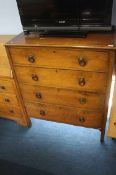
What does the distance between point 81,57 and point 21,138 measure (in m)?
1.08

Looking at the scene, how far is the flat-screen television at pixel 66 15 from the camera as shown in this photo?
125 cm

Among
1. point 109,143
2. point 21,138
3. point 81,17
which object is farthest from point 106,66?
point 21,138

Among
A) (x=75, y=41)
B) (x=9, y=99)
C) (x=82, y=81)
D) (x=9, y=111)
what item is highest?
(x=75, y=41)

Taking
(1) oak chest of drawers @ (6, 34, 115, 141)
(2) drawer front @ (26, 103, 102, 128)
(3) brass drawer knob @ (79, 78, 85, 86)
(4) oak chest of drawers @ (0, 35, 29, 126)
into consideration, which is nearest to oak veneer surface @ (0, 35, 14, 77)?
(4) oak chest of drawers @ (0, 35, 29, 126)

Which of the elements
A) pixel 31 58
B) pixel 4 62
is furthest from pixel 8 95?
pixel 31 58

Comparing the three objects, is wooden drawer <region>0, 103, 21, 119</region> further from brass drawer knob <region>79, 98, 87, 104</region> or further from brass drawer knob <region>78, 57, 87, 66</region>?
brass drawer knob <region>78, 57, 87, 66</region>

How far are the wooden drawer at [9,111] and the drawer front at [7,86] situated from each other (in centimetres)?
20

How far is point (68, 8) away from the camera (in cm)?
130

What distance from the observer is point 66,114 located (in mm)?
1657

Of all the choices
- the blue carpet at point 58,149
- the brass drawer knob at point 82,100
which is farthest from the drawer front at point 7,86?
the brass drawer knob at point 82,100

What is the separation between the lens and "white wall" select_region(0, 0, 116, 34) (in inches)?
66.1

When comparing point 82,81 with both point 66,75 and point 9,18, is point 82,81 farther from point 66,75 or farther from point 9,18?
point 9,18

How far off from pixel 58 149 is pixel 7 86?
77 cm

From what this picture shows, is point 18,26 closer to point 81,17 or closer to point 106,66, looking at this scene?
point 81,17
